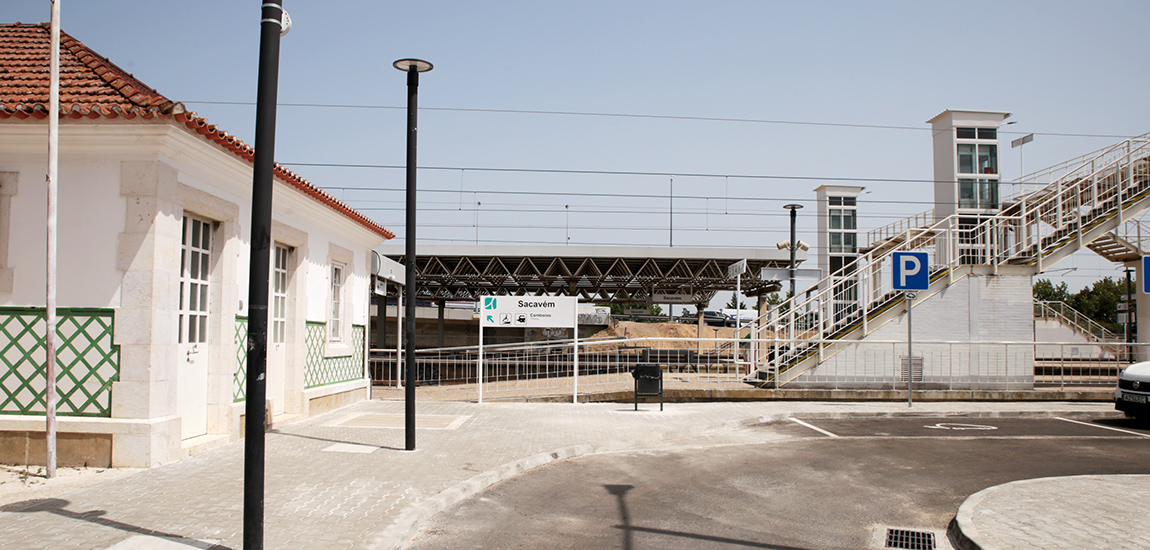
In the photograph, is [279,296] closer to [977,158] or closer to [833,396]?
[833,396]

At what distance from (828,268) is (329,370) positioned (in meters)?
19.7

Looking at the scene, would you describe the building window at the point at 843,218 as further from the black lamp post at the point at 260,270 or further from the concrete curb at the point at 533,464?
the black lamp post at the point at 260,270

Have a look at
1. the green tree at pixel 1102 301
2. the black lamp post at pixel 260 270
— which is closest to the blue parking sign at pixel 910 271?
the black lamp post at pixel 260 270

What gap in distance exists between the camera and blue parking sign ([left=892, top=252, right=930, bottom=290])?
565 inches

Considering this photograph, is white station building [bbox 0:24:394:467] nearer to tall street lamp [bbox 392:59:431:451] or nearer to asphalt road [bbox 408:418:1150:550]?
tall street lamp [bbox 392:59:431:451]

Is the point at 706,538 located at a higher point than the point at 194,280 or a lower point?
lower

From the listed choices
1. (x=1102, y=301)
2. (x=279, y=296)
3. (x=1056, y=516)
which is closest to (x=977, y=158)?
(x=1056, y=516)

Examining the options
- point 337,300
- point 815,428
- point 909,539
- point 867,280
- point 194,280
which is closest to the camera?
point 909,539

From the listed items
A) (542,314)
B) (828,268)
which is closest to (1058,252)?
(828,268)

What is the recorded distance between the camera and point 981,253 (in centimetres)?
1784

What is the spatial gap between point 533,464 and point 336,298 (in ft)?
21.7

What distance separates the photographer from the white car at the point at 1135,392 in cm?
1236

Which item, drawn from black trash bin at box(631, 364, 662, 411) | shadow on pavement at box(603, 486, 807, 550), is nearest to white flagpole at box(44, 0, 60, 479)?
shadow on pavement at box(603, 486, 807, 550)

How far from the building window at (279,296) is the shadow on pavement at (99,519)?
5050 millimetres
